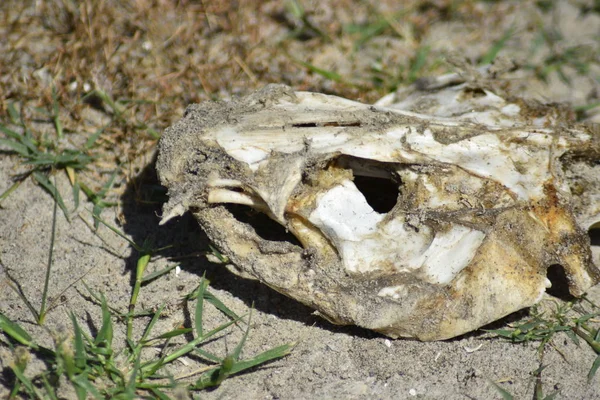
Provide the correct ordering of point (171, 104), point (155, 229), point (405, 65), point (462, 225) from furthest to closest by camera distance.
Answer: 1. point (405, 65)
2. point (171, 104)
3. point (155, 229)
4. point (462, 225)

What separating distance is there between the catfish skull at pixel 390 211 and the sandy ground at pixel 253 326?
15cm

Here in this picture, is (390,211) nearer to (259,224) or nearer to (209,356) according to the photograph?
(259,224)

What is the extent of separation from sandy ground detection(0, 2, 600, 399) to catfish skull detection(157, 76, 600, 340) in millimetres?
150

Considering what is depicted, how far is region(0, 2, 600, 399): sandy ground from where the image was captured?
7.36 feet

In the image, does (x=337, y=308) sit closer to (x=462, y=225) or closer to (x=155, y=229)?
(x=462, y=225)

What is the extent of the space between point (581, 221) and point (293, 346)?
1.20m

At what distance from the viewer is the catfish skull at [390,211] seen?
7.22 feet

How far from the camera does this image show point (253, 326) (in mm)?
2445

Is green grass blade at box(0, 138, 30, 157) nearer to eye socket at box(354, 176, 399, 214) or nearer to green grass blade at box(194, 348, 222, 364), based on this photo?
green grass blade at box(194, 348, 222, 364)

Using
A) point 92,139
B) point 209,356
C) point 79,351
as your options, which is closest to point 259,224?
point 209,356

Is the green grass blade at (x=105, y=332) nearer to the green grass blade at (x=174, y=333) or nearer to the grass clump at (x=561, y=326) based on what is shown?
the green grass blade at (x=174, y=333)

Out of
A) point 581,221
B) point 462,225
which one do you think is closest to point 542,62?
point 581,221

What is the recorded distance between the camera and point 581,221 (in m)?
2.42

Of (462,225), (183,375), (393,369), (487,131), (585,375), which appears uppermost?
(487,131)
